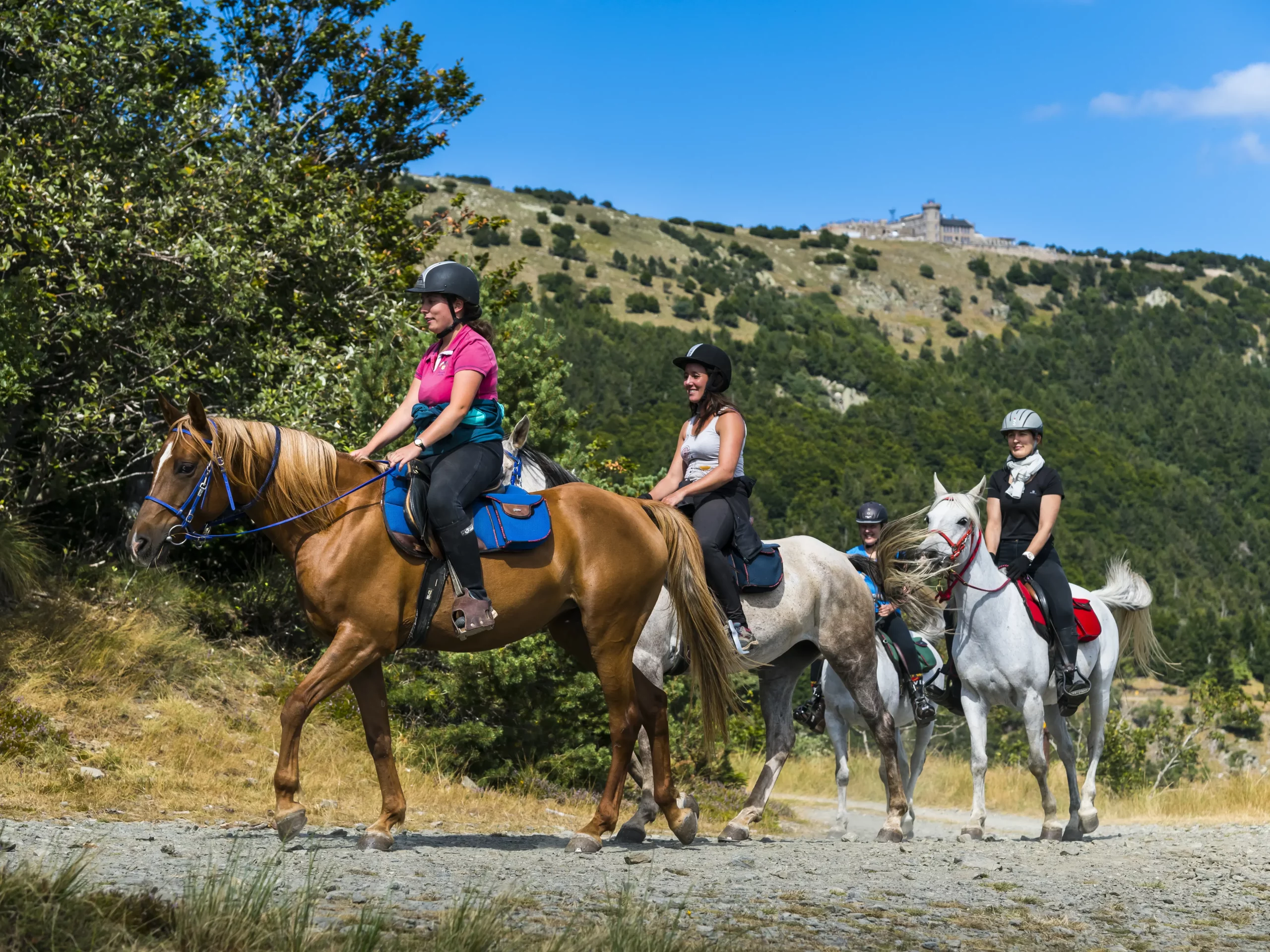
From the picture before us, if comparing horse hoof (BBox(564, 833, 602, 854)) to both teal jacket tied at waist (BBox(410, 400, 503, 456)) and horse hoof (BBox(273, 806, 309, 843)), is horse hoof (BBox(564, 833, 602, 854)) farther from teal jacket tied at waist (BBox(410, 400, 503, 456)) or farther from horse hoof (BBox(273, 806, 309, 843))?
teal jacket tied at waist (BBox(410, 400, 503, 456))

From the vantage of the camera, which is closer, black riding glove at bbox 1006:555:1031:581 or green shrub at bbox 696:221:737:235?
black riding glove at bbox 1006:555:1031:581

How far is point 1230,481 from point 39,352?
10994 centimetres

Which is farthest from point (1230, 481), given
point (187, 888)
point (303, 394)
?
point (187, 888)

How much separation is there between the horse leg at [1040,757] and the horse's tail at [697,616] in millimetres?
3475

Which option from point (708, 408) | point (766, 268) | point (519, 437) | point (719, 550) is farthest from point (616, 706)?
point (766, 268)

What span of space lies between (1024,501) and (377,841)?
6.96 meters

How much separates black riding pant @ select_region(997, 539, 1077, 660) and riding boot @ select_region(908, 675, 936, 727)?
1.46m

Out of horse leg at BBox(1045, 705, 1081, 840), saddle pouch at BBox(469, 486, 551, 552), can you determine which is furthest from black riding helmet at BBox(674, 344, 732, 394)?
horse leg at BBox(1045, 705, 1081, 840)

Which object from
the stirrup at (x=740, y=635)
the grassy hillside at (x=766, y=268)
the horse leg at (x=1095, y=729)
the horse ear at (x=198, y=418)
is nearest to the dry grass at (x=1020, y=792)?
the horse leg at (x=1095, y=729)

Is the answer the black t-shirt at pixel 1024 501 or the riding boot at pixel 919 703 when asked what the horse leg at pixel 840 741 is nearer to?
the riding boot at pixel 919 703

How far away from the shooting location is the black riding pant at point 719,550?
9.07 metres

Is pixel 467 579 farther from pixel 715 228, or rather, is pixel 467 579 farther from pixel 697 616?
pixel 715 228

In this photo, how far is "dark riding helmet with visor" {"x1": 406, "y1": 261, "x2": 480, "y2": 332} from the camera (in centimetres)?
774

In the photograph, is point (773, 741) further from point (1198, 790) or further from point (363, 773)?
point (1198, 790)
